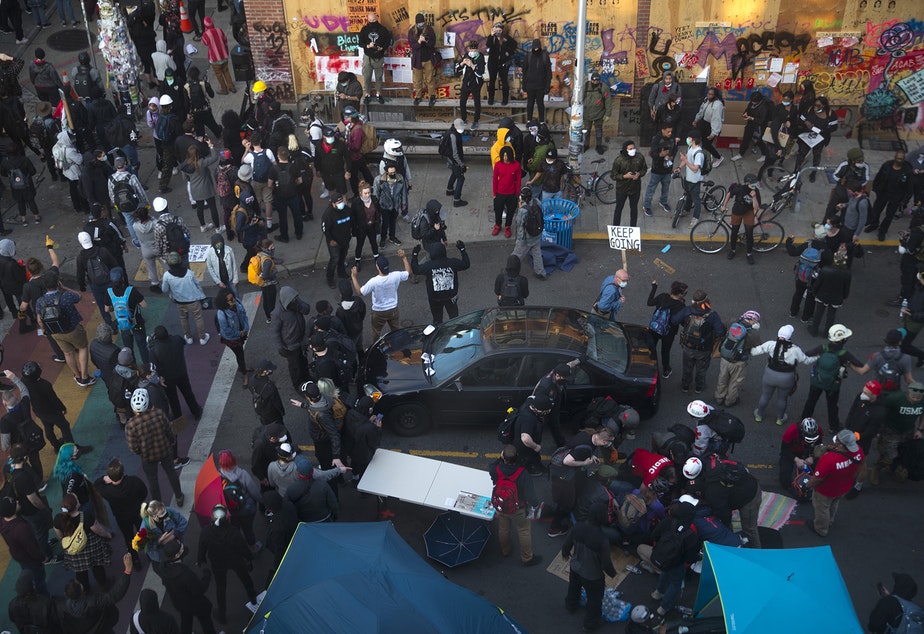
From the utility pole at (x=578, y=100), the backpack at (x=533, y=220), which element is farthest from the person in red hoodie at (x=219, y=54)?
the backpack at (x=533, y=220)

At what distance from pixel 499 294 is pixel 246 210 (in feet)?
14.8

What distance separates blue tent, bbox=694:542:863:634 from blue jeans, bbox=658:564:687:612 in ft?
2.96

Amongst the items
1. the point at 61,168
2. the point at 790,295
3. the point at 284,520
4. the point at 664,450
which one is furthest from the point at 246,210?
the point at 790,295

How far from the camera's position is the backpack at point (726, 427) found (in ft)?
32.4

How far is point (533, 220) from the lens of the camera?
45.7 ft

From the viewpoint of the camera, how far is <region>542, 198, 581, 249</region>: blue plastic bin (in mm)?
15031

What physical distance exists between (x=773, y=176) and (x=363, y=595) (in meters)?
13.0

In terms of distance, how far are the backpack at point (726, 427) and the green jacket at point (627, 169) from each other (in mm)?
6010

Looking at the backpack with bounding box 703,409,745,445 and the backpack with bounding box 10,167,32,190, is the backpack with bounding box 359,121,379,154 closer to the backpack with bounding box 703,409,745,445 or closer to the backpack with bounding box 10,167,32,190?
the backpack with bounding box 10,167,32,190

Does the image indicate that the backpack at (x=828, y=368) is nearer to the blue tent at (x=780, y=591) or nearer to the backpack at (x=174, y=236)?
the blue tent at (x=780, y=591)

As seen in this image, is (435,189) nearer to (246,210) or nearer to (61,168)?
(246,210)

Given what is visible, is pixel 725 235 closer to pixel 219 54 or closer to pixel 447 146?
pixel 447 146

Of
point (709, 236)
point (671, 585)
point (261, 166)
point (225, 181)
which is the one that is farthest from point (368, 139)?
point (671, 585)

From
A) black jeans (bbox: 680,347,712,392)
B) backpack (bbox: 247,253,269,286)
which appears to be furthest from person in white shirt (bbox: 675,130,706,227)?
backpack (bbox: 247,253,269,286)
